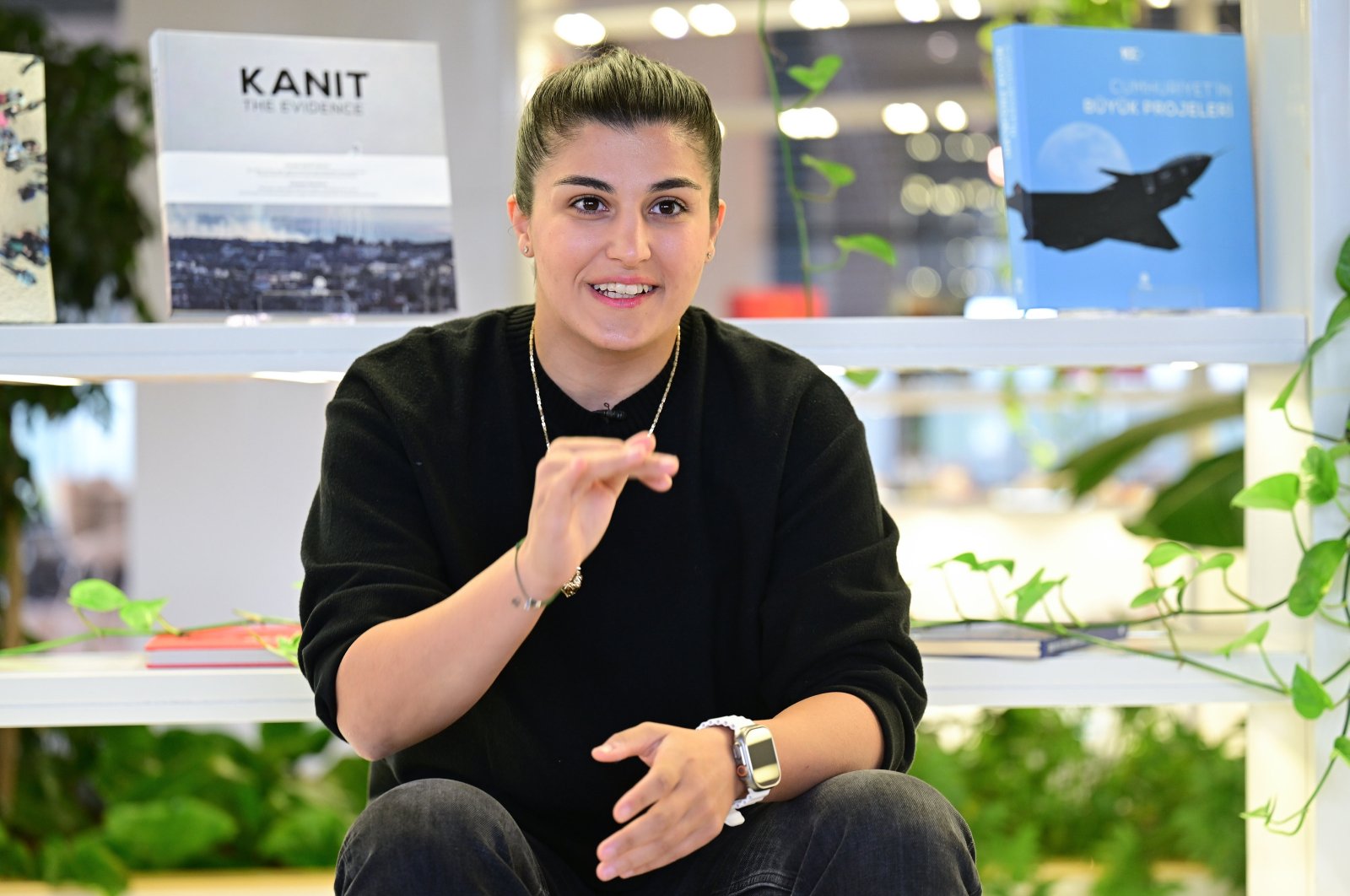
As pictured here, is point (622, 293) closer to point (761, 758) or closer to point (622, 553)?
point (622, 553)

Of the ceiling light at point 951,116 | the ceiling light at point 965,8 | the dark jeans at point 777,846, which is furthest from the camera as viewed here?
the ceiling light at point 951,116

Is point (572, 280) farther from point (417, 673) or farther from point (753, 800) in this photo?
point (753, 800)

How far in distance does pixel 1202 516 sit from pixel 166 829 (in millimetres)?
1802

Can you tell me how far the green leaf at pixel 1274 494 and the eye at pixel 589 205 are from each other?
0.72 meters

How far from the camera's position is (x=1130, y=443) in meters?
2.72

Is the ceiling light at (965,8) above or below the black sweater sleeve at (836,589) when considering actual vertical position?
above

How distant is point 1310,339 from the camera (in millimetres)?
1553

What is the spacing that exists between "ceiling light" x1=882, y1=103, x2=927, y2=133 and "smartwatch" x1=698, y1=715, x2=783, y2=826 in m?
5.22

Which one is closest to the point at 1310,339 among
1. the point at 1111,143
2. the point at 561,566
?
the point at 1111,143

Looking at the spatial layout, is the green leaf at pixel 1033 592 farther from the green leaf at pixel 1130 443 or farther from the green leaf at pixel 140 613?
the green leaf at pixel 1130 443

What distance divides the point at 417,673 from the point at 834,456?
1.50 ft

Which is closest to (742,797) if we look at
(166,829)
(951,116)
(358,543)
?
(358,543)

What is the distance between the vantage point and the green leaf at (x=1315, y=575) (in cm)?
146

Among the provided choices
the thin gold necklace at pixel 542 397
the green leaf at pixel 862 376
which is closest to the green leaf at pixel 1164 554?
the green leaf at pixel 862 376
